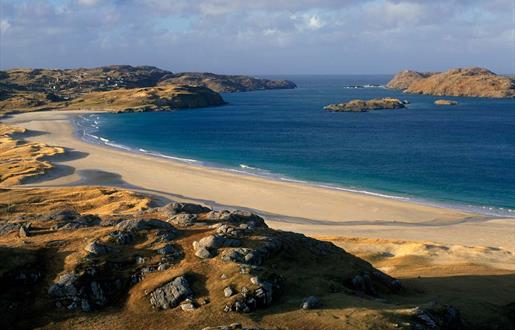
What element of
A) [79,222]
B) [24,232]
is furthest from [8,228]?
[79,222]

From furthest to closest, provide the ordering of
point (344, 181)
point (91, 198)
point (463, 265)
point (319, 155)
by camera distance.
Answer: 1. point (319, 155)
2. point (344, 181)
3. point (91, 198)
4. point (463, 265)

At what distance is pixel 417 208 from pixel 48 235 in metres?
56.7

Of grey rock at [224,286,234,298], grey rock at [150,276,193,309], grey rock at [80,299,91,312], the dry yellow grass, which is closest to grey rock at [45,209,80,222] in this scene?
grey rock at [80,299,91,312]

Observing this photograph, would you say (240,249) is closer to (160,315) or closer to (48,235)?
(160,315)

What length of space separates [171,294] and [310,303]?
8137mm

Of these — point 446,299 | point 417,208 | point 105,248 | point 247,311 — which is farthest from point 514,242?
point 105,248

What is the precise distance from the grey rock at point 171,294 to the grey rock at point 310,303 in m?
6.66

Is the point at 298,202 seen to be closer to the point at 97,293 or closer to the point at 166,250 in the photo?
the point at 166,250

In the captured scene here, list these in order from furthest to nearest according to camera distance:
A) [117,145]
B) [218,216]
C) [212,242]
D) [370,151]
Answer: [117,145], [370,151], [218,216], [212,242]

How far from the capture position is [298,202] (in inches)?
3214

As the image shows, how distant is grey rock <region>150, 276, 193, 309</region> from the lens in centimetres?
2934

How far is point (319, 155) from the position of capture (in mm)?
125938

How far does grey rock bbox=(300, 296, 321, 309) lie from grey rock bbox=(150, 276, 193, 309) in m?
6.66

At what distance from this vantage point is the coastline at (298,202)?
6750cm
